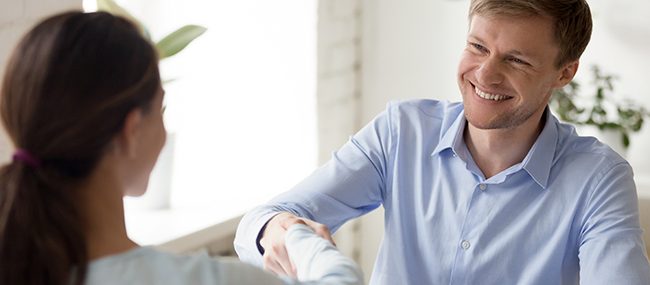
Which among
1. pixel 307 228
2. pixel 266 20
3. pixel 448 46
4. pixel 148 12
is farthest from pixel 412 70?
pixel 307 228

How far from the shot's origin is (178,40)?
2297mm

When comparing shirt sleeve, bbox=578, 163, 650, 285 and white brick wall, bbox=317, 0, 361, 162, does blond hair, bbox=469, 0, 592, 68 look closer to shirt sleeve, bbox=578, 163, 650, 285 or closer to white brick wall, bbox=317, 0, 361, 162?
shirt sleeve, bbox=578, 163, 650, 285

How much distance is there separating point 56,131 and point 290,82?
8.49 ft

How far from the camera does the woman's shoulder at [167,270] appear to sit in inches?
41.4

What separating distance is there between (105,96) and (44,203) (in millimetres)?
130

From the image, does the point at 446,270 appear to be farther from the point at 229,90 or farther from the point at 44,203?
the point at 229,90

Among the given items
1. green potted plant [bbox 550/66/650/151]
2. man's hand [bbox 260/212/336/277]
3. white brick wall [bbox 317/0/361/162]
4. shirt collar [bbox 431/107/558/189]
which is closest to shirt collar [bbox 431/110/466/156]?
shirt collar [bbox 431/107/558/189]

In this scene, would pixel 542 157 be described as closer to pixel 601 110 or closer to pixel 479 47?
pixel 479 47

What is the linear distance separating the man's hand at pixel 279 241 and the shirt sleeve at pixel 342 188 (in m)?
0.10

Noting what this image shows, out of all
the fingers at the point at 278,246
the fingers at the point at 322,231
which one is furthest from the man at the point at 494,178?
the fingers at the point at 322,231

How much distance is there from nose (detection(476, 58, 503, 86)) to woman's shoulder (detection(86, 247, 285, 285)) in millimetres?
962

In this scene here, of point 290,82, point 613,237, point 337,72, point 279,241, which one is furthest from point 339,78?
point 279,241

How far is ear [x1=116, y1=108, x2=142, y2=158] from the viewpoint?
1.06 metres

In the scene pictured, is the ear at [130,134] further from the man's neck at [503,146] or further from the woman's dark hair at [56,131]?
the man's neck at [503,146]
